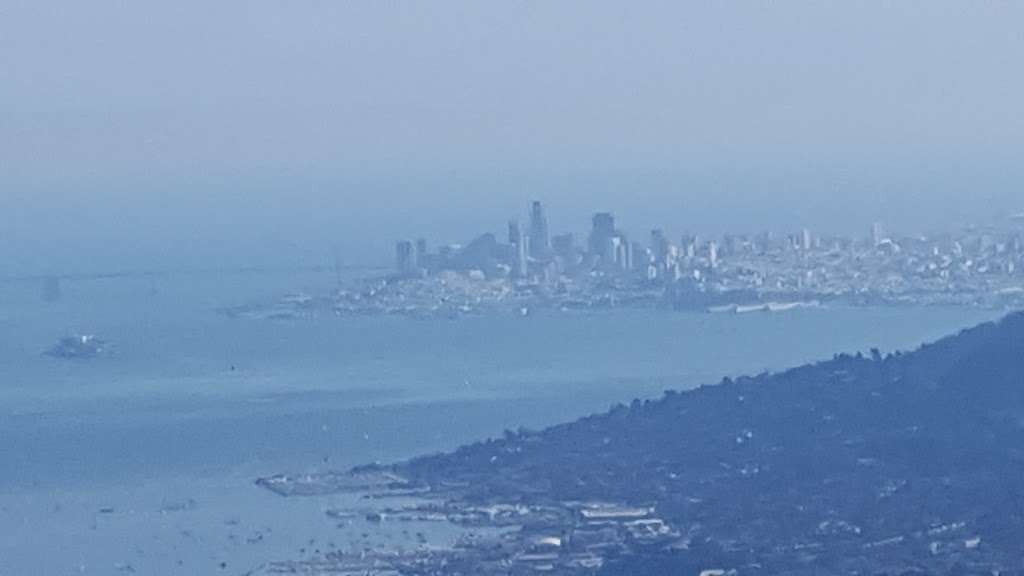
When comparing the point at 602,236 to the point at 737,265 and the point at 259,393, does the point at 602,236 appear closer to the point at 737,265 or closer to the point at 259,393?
the point at 737,265

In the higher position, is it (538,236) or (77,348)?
(538,236)

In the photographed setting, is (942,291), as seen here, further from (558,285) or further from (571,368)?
(571,368)

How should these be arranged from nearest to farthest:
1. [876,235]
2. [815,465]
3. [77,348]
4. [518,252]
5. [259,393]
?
[815,465], [259,393], [77,348], [518,252], [876,235]

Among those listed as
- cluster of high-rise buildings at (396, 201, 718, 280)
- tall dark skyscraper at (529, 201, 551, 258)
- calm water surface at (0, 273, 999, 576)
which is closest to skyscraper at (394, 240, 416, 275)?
cluster of high-rise buildings at (396, 201, 718, 280)

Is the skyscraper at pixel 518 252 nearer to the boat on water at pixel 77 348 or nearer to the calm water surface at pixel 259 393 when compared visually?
the calm water surface at pixel 259 393

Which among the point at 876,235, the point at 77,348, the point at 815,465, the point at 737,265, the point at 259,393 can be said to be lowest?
the point at 815,465

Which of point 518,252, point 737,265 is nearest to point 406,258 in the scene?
point 518,252
